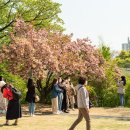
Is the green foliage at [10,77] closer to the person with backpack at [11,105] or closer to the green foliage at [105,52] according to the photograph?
the green foliage at [105,52]

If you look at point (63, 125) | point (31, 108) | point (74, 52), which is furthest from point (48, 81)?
point (63, 125)

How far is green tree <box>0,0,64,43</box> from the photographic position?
94.3ft

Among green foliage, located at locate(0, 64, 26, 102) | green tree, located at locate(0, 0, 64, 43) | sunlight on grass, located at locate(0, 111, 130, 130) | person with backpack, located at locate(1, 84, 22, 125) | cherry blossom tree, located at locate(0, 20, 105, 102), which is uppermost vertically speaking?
green tree, located at locate(0, 0, 64, 43)

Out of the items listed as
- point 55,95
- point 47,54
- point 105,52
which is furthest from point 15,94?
point 105,52

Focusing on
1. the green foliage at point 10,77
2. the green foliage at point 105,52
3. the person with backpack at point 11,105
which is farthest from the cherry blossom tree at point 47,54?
the person with backpack at point 11,105

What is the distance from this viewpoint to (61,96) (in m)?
21.9

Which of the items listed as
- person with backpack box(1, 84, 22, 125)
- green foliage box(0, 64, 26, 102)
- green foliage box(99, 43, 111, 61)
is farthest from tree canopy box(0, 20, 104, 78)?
person with backpack box(1, 84, 22, 125)

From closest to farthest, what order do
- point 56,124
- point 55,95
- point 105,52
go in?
1. point 56,124
2. point 55,95
3. point 105,52

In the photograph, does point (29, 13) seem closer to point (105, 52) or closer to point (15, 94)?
point (105, 52)

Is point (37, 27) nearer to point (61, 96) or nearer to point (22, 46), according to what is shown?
point (22, 46)

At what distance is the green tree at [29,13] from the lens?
28.8m

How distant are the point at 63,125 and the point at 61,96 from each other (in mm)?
5577

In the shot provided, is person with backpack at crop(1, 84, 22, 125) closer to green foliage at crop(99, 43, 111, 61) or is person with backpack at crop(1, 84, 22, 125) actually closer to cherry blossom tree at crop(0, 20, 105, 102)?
cherry blossom tree at crop(0, 20, 105, 102)

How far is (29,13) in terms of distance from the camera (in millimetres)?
29188
